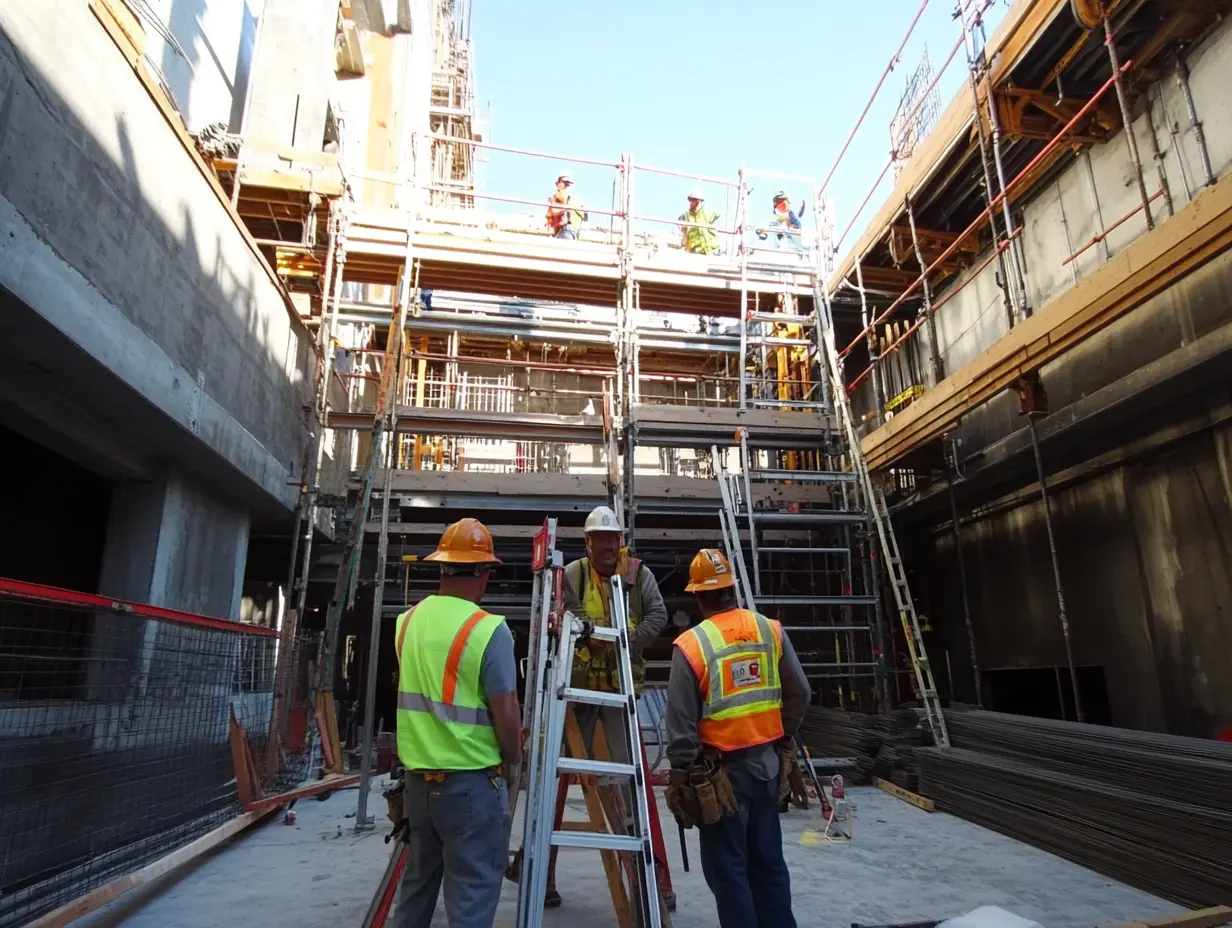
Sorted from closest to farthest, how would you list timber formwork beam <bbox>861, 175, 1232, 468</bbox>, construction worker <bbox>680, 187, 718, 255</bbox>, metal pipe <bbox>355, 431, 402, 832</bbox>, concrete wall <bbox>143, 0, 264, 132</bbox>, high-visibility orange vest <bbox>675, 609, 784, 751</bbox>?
high-visibility orange vest <bbox>675, 609, 784, 751</bbox>
timber formwork beam <bbox>861, 175, 1232, 468</bbox>
metal pipe <bbox>355, 431, 402, 832</bbox>
concrete wall <bbox>143, 0, 264, 132</bbox>
construction worker <bbox>680, 187, 718, 255</bbox>

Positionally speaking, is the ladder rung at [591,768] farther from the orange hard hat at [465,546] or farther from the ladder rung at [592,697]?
the orange hard hat at [465,546]

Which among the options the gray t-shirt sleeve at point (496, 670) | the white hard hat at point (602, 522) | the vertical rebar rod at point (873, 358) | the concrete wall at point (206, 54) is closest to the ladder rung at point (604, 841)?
the gray t-shirt sleeve at point (496, 670)

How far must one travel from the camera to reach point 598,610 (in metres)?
4.16

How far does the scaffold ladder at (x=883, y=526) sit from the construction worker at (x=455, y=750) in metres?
5.17

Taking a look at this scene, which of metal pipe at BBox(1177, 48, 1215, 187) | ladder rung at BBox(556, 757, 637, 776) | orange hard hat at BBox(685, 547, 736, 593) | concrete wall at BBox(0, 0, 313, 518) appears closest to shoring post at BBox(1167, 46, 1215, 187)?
metal pipe at BBox(1177, 48, 1215, 187)

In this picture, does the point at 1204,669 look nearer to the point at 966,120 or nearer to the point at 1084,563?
the point at 1084,563

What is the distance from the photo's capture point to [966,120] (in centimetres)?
763

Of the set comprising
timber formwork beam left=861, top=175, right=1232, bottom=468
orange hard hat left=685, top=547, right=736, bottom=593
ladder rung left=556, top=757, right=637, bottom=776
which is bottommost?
Result: ladder rung left=556, top=757, right=637, bottom=776

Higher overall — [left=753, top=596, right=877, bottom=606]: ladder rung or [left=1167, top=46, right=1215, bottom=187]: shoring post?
[left=1167, top=46, right=1215, bottom=187]: shoring post

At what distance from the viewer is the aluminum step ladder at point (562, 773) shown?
2.79 metres

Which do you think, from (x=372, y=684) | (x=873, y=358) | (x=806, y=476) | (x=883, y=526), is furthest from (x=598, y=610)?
(x=873, y=358)

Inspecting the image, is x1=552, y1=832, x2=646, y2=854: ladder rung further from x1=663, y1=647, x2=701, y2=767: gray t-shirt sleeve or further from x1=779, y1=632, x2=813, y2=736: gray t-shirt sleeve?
x1=779, y1=632, x2=813, y2=736: gray t-shirt sleeve

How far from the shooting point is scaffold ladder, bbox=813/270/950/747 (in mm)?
6809

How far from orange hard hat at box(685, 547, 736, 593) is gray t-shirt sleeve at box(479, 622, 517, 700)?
97cm
